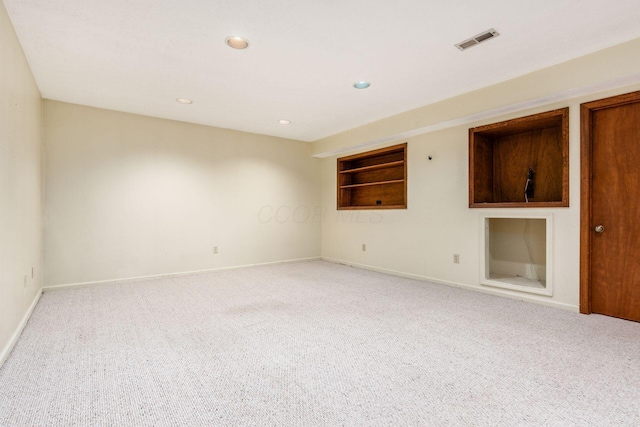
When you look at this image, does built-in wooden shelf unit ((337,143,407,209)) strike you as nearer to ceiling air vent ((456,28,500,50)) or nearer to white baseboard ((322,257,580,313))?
white baseboard ((322,257,580,313))

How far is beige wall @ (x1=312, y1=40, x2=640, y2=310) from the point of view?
9.71 feet

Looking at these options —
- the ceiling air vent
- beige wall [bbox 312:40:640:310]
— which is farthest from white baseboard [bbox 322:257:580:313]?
the ceiling air vent

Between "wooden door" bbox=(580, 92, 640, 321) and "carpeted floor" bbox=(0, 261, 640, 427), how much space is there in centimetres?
26

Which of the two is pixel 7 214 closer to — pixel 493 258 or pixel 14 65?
pixel 14 65

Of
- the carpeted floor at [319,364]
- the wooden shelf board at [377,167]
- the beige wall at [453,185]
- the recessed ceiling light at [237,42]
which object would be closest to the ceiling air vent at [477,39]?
the beige wall at [453,185]

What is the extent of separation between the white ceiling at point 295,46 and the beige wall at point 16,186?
0.90 feet

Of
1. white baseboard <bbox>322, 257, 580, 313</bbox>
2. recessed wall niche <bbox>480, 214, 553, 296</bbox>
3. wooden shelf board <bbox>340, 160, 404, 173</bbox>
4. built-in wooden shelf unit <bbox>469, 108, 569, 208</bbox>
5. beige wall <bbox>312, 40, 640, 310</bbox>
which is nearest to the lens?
beige wall <bbox>312, 40, 640, 310</bbox>

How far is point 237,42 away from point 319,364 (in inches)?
100

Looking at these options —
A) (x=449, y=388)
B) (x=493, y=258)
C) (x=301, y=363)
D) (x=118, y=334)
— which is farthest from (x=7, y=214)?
(x=493, y=258)

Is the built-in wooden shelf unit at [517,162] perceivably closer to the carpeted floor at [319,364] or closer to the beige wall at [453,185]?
the beige wall at [453,185]

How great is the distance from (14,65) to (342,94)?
3.00 m

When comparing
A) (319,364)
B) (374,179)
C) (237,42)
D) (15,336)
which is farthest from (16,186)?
(374,179)

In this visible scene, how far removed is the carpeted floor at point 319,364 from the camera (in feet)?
5.02

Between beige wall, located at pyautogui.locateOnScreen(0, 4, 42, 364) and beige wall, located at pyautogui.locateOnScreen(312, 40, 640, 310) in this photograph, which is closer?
beige wall, located at pyautogui.locateOnScreen(0, 4, 42, 364)
